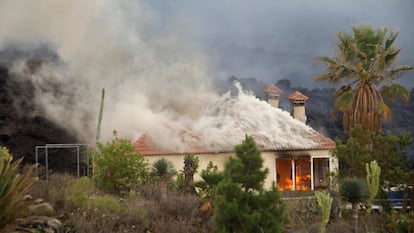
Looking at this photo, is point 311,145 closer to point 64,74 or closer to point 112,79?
point 112,79

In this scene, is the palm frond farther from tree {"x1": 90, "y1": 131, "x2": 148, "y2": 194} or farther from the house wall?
tree {"x1": 90, "y1": 131, "x2": 148, "y2": 194}

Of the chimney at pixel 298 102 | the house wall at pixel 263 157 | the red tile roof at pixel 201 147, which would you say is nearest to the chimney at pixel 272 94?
the chimney at pixel 298 102

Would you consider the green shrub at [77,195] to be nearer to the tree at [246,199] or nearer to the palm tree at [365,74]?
the tree at [246,199]

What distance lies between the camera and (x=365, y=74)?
19.1 metres

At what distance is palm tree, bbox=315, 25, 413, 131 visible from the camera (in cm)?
1920

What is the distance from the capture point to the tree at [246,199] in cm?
929

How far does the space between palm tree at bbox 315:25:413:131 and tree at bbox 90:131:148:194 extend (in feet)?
27.3

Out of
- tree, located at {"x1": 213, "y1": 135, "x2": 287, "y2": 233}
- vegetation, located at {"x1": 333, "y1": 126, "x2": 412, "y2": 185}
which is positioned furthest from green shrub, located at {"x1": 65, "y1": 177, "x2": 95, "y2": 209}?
vegetation, located at {"x1": 333, "y1": 126, "x2": 412, "y2": 185}

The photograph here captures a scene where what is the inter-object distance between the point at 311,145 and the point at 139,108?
8727 millimetres

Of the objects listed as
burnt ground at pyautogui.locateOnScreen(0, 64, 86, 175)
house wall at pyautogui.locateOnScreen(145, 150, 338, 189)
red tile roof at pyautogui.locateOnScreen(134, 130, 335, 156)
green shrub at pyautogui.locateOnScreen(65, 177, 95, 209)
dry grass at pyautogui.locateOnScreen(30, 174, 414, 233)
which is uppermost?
burnt ground at pyautogui.locateOnScreen(0, 64, 86, 175)

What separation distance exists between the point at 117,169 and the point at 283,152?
871 centimetres

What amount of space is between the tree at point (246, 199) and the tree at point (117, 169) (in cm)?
625

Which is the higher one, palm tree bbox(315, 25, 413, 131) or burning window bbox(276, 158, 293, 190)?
palm tree bbox(315, 25, 413, 131)

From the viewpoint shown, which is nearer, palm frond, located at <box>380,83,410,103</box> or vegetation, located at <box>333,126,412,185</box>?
vegetation, located at <box>333,126,412,185</box>
